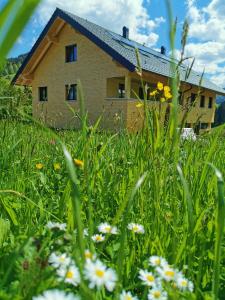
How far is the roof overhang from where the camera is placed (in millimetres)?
16234

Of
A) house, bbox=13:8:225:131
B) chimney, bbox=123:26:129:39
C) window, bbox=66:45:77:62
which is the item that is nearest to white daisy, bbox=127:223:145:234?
house, bbox=13:8:225:131

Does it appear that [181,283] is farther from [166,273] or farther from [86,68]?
[86,68]

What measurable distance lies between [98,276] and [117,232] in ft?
1.79

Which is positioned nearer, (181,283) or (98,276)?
(98,276)

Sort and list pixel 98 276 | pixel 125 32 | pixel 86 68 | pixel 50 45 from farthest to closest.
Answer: pixel 125 32
pixel 50 45
pixel 86 68
pixel 98 276

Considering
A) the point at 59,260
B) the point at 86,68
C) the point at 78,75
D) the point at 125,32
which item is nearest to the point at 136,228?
the point at 59,260

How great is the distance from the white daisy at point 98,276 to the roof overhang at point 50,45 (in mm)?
14706

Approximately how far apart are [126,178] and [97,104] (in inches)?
698

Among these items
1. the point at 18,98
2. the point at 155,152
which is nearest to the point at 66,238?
the point at 155,152

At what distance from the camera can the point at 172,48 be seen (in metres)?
0.72

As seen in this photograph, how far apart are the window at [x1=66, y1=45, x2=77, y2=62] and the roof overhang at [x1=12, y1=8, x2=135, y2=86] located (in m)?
0.93

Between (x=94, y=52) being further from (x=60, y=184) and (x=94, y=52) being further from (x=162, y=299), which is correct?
(x=162, y=299)

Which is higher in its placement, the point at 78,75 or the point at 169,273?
the point at 78,75

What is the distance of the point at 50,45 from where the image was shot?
851 inches
